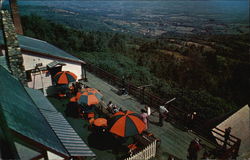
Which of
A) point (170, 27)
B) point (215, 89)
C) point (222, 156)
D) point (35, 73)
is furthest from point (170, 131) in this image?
point (170, 27)

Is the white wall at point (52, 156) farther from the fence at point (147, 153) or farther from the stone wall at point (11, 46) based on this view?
the stone wall at point (11, 46)

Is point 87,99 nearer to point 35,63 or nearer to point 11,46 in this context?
point 11,46

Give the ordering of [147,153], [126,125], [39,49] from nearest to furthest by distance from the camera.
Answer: [126,125]
[147,153]
[39,49]

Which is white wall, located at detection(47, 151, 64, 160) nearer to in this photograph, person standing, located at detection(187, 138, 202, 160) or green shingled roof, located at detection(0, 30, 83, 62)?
person standing, located at detection(187, 138, 202, 160)

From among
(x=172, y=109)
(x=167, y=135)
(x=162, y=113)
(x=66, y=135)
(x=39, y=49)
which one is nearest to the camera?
(x=66, y=135)

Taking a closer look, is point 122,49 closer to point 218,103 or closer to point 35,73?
point 218,103

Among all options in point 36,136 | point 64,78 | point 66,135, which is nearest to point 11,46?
point 64,78
